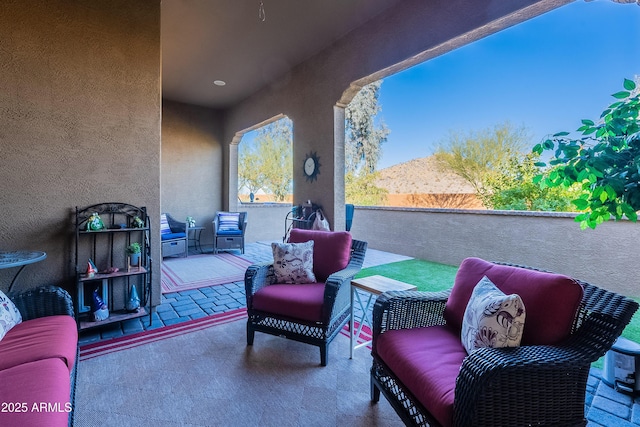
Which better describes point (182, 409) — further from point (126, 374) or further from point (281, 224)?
point (281, 224)

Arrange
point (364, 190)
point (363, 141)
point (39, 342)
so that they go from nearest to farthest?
point (39, 342) → point (364, 190) → point (363, 141)

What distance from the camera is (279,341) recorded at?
2480mm

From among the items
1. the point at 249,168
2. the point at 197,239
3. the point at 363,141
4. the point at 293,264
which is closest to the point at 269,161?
the point at 249,168

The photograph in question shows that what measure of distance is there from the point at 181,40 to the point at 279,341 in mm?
3934

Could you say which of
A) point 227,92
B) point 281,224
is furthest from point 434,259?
point 227,92

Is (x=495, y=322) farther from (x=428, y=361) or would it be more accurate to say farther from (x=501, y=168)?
(x=501, y=168)

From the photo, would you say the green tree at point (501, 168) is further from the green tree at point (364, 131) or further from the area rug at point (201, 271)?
the area rug at point (201, 271)

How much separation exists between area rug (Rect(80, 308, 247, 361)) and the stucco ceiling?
325cm

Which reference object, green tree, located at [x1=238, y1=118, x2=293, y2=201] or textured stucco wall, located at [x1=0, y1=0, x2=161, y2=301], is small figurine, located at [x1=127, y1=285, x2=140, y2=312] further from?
green tree, located at [x1=238, y1=118, x2=293, y2=201]

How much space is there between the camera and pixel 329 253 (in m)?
2.62

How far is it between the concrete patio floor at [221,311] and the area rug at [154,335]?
0.29 ft

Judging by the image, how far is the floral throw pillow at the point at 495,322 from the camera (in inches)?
50.1

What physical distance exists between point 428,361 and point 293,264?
1.37 m

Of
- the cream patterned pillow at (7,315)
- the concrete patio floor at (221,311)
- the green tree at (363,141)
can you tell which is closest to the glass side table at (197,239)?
the concrete patio floor at (221,311)
